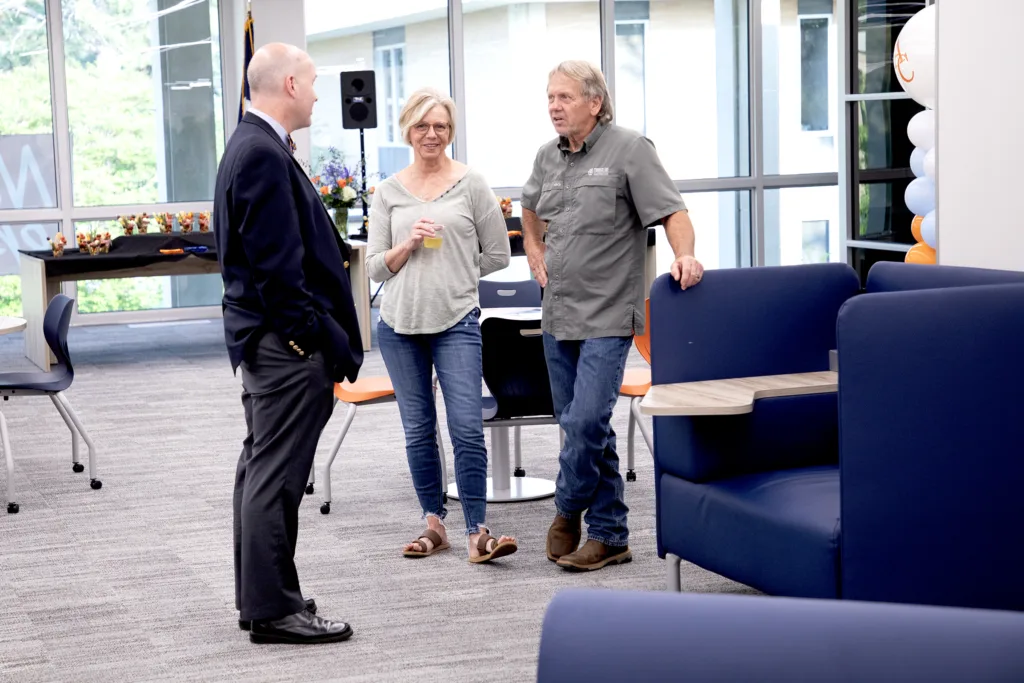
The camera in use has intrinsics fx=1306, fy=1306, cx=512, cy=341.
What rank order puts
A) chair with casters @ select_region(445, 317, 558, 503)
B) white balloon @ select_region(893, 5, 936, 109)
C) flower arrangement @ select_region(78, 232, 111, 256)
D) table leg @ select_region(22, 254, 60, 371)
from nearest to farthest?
chair with casters @ select_region(445, 317, 558, 503) → white balloon @ select_region(893, 5, 936, 109) → table leg @ select_region(22, 254, 60, 371) → flower arrangement @ select_region(78, 232, 111, 256)

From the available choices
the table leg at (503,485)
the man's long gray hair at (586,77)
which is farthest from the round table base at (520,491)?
the man's long gray hair at (586,77)

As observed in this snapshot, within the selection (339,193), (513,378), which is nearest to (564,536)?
(513,378)

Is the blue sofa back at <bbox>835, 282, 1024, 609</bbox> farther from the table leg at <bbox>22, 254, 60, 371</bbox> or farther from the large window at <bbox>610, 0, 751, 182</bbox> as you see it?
the large window at <bbox>610, 0, 751, 182</bbox>

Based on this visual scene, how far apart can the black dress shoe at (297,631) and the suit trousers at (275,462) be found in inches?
1.2

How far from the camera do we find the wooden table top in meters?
3.29

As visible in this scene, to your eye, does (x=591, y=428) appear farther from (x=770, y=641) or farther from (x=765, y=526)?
(x=770, y=641)

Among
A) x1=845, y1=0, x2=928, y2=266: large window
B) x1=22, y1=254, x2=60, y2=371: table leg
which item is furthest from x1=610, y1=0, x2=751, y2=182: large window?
x1=22, y1=254, x2=60, y2=371: table leg

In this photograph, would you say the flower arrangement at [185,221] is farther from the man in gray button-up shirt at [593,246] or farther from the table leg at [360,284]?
the man in gray button-up shirt at [593,246]

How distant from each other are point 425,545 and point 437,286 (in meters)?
0.90

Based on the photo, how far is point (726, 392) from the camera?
3482mm

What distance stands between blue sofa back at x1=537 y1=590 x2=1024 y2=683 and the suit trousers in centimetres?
235

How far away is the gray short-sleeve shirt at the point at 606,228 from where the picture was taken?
4.02 metres

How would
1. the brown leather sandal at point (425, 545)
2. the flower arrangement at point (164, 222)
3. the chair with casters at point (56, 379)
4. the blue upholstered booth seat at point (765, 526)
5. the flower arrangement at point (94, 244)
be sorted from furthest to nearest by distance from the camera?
the flower arrangement at point (164, 222) < the flower arrangement at point (94, 244) < the chair with casters at point (56, 379) < the brown leather sandal at point (425, 545) < the blue upholstered booth seat at point (765, 526)

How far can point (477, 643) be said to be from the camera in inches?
141
